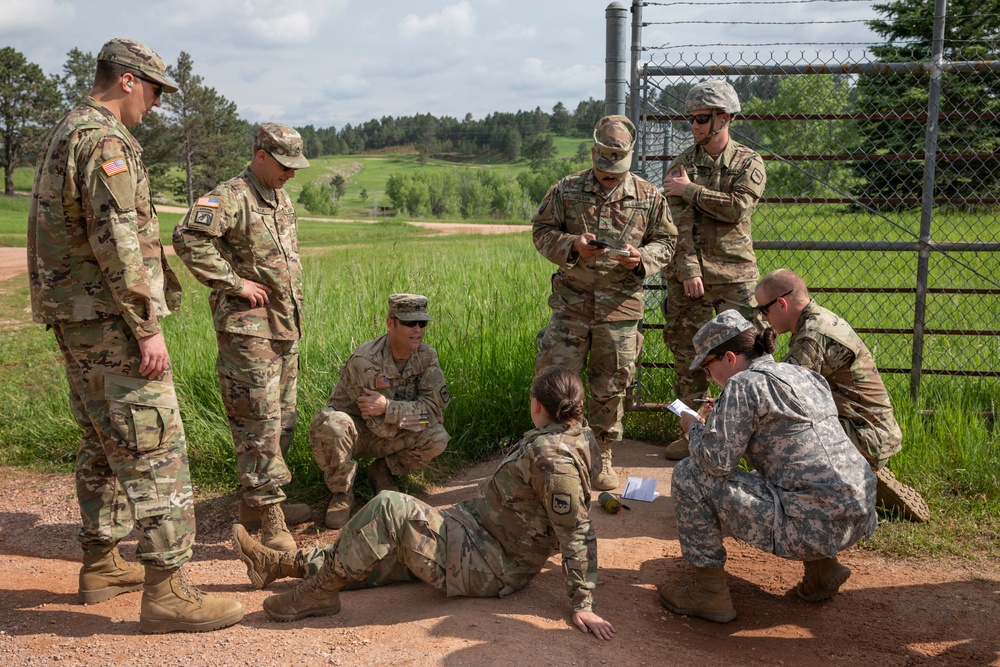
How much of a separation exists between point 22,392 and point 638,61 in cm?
555

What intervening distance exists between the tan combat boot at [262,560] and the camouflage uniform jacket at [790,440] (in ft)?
6.23

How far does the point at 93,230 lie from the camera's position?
10.9ft

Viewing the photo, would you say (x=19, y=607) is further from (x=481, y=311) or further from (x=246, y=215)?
(x=481, y=311)

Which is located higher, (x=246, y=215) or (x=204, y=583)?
(x=246, y=215)

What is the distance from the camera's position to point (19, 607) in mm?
3881

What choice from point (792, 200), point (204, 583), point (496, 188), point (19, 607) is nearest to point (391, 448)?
point (204, 583)

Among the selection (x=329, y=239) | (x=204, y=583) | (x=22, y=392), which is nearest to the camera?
(x=204, y=583)

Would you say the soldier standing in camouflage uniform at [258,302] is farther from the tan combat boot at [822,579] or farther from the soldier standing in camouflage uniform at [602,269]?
the tan combat boot at [822,579]

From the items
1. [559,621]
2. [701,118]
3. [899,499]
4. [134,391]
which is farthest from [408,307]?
[899,499]

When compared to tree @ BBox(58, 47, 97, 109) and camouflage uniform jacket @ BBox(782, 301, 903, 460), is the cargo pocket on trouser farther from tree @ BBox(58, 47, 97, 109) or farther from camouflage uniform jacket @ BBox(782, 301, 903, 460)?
tree @ BBox(58, 47, 97, 109)

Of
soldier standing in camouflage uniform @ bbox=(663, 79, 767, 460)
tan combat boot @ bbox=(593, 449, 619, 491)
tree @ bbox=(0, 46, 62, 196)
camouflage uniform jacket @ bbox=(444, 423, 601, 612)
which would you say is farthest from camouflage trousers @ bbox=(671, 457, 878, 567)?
tree @ bbox=(0, 46, 62, 196)

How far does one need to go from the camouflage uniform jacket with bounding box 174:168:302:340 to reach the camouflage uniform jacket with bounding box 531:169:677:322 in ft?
5.04

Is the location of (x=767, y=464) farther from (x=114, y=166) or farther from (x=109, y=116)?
(x=109, y=116)

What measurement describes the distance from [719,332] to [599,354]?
1.66 metres
